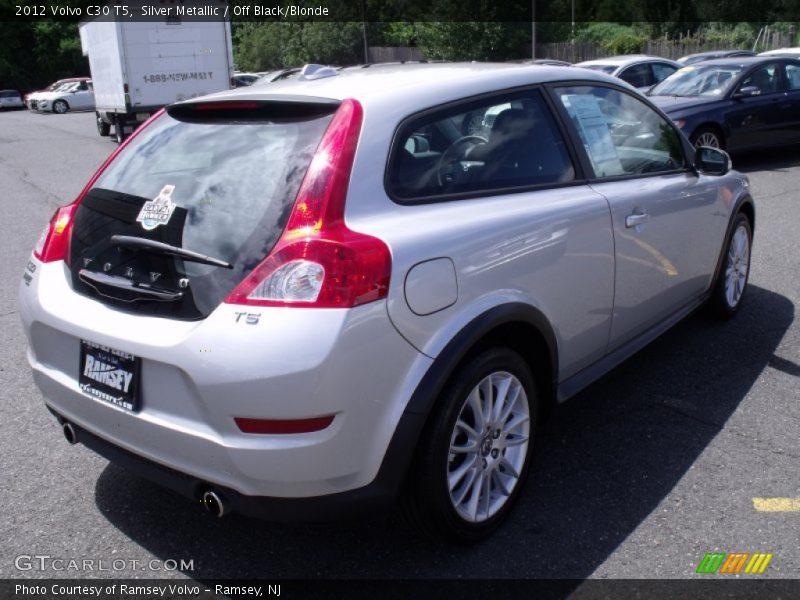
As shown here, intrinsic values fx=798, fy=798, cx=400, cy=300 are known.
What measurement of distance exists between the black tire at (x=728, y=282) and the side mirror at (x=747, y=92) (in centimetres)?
724

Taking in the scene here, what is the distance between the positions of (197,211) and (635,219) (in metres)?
2.05

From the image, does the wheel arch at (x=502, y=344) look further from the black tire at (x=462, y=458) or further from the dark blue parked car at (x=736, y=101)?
the dark blue parked car at (x=736, y=101)

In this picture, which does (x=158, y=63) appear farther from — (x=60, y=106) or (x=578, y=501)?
(x=60, y=106)

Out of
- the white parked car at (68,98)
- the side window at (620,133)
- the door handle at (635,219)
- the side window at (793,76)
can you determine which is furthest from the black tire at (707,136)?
the white parked car at (68,98)

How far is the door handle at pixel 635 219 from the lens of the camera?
145 inches

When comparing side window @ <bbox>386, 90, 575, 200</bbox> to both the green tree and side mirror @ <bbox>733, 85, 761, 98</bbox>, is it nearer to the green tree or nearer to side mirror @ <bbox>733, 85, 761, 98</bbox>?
side mirror @ <bbox>733, 85, 761, 98</bbox>

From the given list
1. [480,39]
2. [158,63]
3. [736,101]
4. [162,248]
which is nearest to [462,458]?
[162,248]

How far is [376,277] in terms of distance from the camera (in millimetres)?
2492

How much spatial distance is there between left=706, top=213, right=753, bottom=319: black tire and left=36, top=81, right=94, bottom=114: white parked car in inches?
1513

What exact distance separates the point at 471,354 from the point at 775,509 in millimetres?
1430

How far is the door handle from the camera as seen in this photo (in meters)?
3.68

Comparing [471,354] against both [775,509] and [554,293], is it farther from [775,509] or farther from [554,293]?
[775,509]

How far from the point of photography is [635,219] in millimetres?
3732

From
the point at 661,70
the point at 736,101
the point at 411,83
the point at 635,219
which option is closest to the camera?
the point at 411,83
